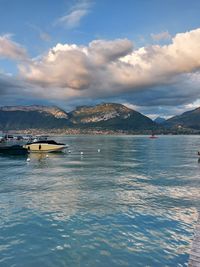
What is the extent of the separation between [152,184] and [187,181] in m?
6.52

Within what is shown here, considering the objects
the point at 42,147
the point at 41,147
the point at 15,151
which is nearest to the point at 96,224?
the point at 15,151

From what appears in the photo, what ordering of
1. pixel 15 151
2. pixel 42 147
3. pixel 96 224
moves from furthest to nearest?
pixel 42 147 < pixel 15 151 < pixel 96 224

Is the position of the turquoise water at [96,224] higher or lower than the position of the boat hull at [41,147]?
lower

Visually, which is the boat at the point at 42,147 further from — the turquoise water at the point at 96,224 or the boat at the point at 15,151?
the turquoise water at the point at 96,224

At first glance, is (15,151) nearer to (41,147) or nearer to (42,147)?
(41,147)

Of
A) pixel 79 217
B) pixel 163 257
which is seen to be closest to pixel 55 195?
pixel 79 217

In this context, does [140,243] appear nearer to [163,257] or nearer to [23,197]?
[163,257]

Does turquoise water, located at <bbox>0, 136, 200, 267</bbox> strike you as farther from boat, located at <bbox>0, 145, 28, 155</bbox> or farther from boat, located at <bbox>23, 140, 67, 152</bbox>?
boat, located at <bbox>23, 140, 67, 152</bbox>

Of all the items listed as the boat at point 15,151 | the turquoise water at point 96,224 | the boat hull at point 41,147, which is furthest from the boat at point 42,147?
the turquoise water at point 96,224

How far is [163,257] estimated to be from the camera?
17.7 metres

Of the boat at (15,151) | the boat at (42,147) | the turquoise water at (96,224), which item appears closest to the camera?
the turquoise water at (96,224)

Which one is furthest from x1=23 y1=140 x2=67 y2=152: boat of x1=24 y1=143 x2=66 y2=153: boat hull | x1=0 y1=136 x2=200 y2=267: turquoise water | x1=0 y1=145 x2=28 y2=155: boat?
x1=0 y1=136 x2=200 y2=267: turquoise water

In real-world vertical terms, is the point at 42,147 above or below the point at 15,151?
above

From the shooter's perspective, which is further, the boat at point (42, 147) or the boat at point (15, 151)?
the boat at point (42, 147)
